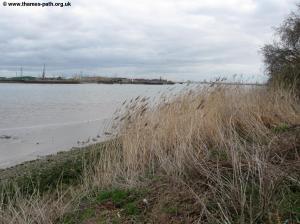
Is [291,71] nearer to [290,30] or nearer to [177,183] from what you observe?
[290,30]

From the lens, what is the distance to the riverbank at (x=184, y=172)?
3.57 meters

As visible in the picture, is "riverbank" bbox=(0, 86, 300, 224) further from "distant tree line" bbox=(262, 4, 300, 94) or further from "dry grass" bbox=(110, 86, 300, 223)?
"distant tree line" bbox=(262, 4, 300, 94)

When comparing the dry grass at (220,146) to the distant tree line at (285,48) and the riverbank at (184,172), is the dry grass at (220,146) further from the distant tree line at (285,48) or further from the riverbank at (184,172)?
the distant tree line at (285,48)

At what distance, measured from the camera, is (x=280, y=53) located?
1900cm

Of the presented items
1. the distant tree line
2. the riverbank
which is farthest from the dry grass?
the distant tree line

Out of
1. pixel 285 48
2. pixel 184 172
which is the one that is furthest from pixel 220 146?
pixel 285 48

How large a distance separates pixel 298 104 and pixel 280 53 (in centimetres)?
1024

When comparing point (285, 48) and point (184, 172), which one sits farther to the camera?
point (285, 48)

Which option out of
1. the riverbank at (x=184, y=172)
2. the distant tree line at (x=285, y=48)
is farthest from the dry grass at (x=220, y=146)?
the distant tree line at (x=285, y=48)

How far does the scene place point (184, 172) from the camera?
14.6ft

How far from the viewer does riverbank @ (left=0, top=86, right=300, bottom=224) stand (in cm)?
357

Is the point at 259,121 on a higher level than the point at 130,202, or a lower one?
higher

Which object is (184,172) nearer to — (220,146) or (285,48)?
(220,146)

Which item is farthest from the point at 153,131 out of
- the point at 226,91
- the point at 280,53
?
the point at 280,53
